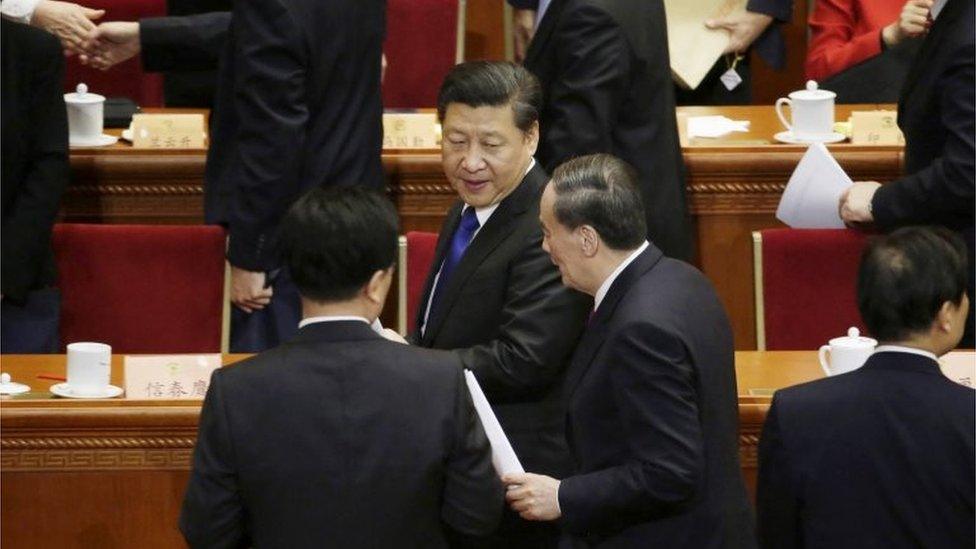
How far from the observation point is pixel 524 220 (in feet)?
11.2

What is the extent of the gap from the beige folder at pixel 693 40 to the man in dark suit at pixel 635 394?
2.73 m

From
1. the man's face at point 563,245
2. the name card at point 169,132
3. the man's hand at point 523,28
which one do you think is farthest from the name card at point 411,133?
the man's face at point 563,245

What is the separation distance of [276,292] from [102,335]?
60cm

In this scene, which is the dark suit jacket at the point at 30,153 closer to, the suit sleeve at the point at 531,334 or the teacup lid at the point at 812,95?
the suit sleeve at the point at 531,334

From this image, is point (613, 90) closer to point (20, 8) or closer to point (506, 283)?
point (506, 283)

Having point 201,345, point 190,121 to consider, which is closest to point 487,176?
point 201,345

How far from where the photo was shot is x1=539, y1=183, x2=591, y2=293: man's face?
3.02 meters

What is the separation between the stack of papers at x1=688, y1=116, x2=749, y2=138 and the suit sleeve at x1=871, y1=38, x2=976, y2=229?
109cm

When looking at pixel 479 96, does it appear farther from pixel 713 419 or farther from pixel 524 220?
pixel 713 419

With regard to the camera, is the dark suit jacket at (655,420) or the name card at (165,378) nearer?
the dark suit jacket at (655,420)

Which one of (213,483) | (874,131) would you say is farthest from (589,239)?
(874,131)

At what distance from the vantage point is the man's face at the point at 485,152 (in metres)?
3.44

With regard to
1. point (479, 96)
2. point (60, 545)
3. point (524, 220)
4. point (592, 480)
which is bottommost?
point (60, 545)

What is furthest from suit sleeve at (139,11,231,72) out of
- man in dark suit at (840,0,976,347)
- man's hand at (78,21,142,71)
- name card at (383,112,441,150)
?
man in dark suit at (840,0,976,347)
